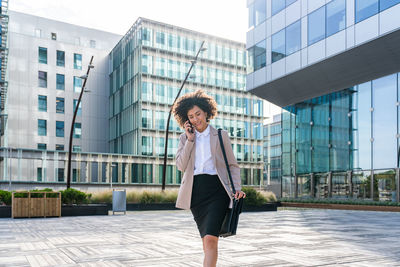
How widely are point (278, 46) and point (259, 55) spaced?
2.18 metres

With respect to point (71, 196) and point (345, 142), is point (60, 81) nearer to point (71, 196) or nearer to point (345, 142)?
point (345, 142)

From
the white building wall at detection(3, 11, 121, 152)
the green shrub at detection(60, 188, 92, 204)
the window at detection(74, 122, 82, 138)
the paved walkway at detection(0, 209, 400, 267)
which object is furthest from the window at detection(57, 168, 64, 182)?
the paved walkway at detection(0, 209, 400, 267)

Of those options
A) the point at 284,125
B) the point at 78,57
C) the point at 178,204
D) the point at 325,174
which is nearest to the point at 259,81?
the point at 284,125

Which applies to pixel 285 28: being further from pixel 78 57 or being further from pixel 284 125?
pixel 78 57

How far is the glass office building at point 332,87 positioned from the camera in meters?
23.7

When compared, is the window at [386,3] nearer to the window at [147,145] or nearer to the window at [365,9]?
the window at [365,9]

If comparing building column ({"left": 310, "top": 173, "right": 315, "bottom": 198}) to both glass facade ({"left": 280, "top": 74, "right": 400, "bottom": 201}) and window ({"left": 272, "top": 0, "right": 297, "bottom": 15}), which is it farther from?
window ({"left": 272, "top": 0, "right": 297, "bottom": 15})

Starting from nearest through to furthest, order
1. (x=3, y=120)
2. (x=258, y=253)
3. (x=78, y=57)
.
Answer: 1. (x=258, y=253)
2. (x=3, y=120)
3. (x=78, y=57)

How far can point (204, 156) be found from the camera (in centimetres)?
429

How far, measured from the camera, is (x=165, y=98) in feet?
171

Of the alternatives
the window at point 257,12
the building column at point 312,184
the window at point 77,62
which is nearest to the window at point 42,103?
the window at point 77,62

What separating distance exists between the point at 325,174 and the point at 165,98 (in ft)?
86.1

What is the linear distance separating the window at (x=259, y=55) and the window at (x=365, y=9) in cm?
856

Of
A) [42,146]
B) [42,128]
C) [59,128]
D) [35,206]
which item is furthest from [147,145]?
[35,206]
